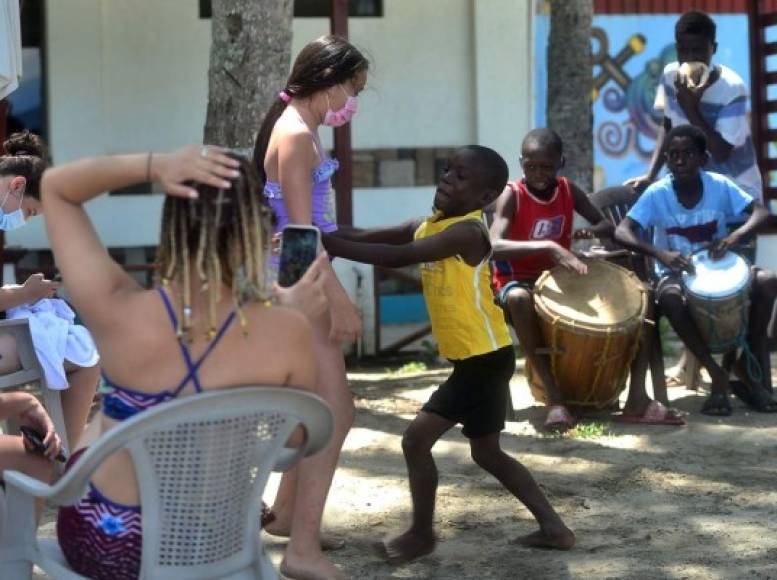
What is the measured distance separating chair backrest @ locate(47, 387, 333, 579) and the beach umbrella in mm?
2629

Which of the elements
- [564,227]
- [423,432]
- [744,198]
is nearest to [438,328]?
[423,432]

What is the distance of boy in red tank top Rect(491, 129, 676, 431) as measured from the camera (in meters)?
6.48

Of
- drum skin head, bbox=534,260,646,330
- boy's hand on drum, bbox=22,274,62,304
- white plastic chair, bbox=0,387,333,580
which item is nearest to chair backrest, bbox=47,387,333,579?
white plastic chair, bbox=0,387,333,580

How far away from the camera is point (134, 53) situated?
32.7ft

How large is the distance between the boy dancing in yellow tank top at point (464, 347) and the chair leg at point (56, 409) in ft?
4.61

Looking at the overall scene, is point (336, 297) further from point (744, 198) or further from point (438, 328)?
point (744, 198)

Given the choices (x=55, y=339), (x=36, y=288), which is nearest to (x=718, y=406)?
(x=55, y=339)

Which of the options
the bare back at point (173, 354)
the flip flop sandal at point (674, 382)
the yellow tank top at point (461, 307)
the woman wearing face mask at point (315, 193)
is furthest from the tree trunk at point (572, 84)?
the bare back at point (173, 354)

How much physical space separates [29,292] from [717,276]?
11.5ft

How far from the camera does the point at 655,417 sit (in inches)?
262

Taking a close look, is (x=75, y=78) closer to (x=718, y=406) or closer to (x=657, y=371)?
(x=657, y=371)

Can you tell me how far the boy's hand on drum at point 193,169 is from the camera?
2812 mm

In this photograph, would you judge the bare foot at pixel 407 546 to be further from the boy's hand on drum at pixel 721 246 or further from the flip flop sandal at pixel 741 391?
the flip flop sandal at pixel 741 391

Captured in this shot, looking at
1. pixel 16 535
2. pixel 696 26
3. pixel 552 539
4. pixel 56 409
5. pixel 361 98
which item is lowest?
pixel 552 539
